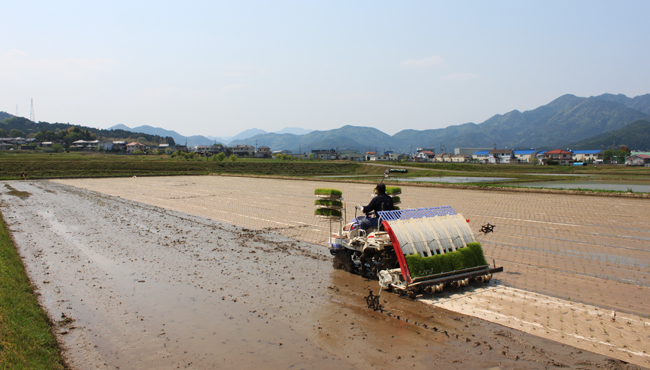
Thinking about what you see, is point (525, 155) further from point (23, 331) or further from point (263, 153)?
point (23, 331)

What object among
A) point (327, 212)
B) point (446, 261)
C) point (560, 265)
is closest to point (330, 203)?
point (327, 212)

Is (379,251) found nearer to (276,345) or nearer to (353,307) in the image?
(353,307)

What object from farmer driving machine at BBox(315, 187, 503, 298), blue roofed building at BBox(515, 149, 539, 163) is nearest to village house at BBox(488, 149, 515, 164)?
blue roofed building at BBox(515, 149, 539, 163)

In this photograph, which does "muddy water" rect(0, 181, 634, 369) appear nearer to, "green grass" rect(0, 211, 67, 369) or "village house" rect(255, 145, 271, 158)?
"green grass" rect(0, 211, 67, 369)

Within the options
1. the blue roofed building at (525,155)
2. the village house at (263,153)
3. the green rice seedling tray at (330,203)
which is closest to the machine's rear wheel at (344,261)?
the green rice seedling tray at (330,203)

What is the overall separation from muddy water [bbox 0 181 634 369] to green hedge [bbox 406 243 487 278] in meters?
0.75

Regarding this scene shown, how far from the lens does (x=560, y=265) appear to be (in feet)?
35.1

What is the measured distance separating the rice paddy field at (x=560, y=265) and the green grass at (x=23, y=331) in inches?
258

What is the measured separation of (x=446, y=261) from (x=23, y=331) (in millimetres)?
7650

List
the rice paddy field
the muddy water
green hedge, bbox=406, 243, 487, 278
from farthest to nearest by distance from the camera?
green hedge, bbox=406, 243, 487, 278 → the rice paddy field → the muddy water

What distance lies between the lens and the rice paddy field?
6.76m

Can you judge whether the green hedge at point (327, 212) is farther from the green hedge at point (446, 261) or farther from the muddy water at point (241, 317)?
the green hedge at point (446, 261)

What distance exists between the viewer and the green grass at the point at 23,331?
17.7ft

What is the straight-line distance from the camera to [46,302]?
28.3ft
